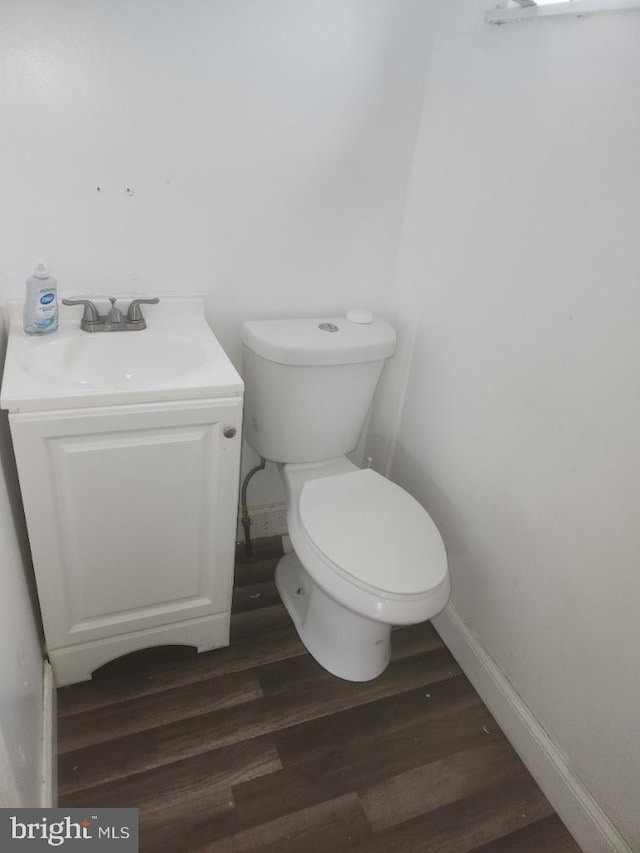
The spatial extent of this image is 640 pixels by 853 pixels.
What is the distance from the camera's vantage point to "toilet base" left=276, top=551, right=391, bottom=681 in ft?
4.62

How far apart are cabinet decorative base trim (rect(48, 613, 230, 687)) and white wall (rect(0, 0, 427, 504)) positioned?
2.47 ft

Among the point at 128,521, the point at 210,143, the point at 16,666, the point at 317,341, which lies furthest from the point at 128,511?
the point at 210,143

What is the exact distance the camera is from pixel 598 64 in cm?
98

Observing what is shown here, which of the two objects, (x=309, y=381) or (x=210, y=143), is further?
(x=309, y=381)

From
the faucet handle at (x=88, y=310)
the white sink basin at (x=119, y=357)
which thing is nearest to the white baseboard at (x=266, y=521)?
the white sink basin at (x=119, y=357)

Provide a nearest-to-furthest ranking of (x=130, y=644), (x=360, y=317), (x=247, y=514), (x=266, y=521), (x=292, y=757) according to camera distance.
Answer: (x=292, y=757) < (x=130, y=644) < (x=360, y=317) < (x=247, y=514) < (x=266, y=521)

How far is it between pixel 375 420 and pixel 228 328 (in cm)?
62

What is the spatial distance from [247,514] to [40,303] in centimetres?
90

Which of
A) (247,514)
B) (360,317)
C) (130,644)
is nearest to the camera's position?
(130,644)

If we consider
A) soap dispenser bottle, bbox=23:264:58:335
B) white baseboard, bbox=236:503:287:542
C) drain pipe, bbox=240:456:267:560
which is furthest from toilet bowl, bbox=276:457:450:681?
soap dispenser bottle, bbox=23:264:58:335

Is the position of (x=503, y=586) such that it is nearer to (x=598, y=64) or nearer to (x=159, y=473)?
(x=159, y=473)

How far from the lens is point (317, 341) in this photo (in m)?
1.41

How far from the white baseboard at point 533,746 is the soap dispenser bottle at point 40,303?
1.31 m

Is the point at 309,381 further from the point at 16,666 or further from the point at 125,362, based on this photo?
the point at 16,666
